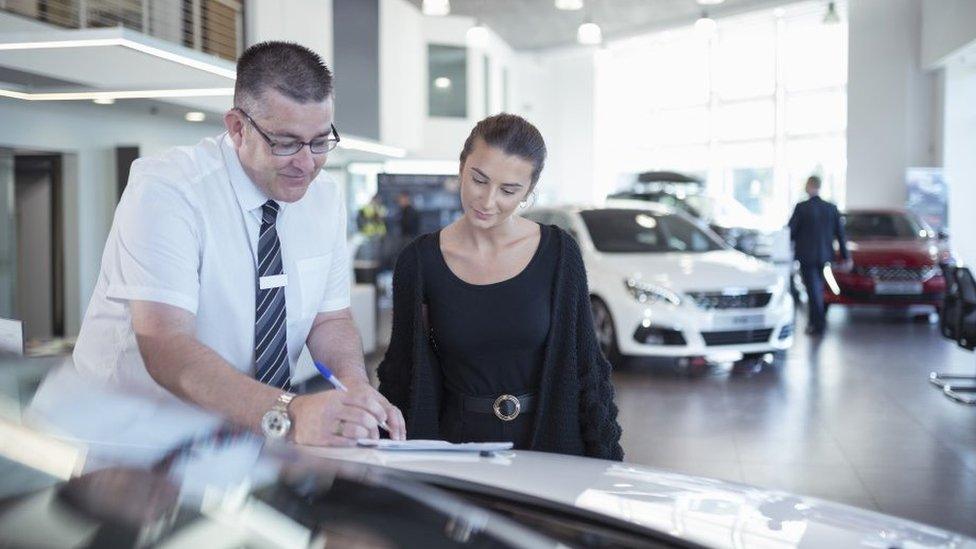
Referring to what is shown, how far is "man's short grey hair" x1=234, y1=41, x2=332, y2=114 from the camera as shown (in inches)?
74.4

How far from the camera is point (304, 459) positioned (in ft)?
4.19

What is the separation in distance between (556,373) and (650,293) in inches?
233

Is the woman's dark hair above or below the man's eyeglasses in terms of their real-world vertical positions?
above

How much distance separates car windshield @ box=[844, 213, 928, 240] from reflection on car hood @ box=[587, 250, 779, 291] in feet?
15.8

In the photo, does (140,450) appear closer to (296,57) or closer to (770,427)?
(296,57)

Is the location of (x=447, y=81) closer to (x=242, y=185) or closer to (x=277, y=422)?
(x=242, y=185)

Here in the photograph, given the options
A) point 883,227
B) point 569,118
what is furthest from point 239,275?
point 569,118

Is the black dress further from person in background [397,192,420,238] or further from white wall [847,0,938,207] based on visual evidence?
white wall [847,0,938,207]

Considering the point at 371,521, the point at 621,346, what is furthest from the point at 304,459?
the point at 621,346

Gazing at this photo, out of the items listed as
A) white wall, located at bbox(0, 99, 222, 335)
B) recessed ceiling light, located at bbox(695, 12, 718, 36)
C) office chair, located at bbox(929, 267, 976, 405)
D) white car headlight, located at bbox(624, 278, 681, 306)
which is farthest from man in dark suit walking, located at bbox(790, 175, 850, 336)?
white wall, located at bbox(0, 99, 222, 335)

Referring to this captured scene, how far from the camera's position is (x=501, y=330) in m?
2.46

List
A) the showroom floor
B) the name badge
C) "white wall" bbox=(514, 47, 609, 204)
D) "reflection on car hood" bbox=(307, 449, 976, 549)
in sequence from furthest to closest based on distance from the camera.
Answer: "white wall" bbox=(514, 47, 609, 204) < the showroom floor < the name badge < "reflection on car hood" bbox=(307, 449, 976, 549)

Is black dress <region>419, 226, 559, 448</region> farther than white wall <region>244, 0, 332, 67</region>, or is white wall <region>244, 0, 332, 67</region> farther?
white wall <region>244, 0, 332, 67</region>

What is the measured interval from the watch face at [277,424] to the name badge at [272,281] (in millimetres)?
427
